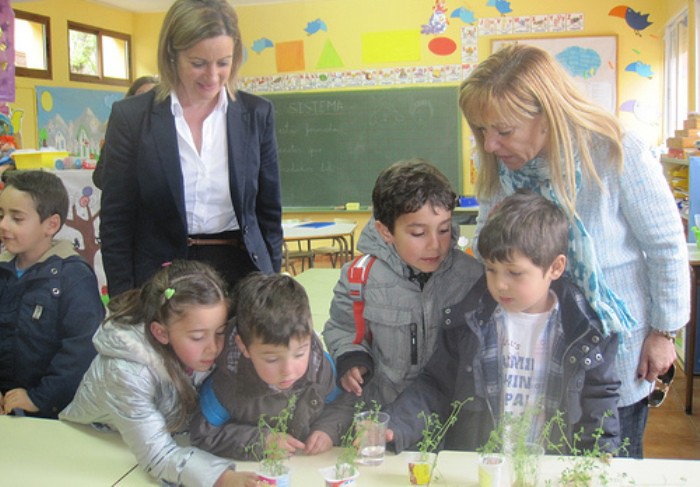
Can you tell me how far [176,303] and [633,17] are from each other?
6.45m

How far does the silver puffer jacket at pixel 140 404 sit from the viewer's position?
1509 millimetres

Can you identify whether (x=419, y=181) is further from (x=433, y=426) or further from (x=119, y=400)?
(x=119, y=400)

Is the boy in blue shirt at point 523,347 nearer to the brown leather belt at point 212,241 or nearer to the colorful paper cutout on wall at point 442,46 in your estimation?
the brown leather belt at point 212,241

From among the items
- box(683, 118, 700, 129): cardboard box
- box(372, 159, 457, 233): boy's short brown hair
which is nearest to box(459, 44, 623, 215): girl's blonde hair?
box(372, 159, 457, 233): boy's short brown hair

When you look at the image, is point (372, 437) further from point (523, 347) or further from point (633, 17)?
point (633, 17)

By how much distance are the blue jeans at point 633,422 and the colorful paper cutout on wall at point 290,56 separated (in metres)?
6.34

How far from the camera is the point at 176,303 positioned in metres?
1.65

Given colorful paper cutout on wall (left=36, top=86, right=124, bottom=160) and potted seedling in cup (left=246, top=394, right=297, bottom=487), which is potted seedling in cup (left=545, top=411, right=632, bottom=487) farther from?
colorful paper cutout on wall (left=36, top=86, right=124, bottom=160)

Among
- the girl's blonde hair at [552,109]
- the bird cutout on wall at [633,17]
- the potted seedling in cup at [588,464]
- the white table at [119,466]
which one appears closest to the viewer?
the potted seedling in cup at [588,464]

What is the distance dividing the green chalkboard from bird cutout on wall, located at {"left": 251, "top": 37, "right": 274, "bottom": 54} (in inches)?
22.2

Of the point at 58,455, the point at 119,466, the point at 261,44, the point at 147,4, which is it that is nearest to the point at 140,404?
the point at 119,466

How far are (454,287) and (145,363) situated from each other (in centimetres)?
77

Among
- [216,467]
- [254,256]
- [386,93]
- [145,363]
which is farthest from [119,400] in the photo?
[386,93]

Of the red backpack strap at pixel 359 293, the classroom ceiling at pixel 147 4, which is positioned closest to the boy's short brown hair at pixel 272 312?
the red backpack strap at pixel 359 293
